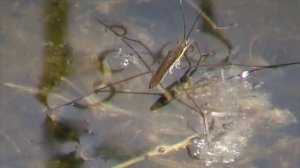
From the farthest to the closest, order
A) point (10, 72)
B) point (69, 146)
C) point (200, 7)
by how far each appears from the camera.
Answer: point (200, 7), point (10, 72), point (69, 146)

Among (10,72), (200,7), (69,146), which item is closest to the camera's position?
(69,146)

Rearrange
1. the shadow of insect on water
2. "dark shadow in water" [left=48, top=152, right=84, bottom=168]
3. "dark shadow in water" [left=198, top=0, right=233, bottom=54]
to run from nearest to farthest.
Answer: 1. "dark shadow in water" [left=48, top=152, right=84, bottom=168]
2. the shadow of insect on water
3. "dark shadow in water" [left=198, top=0, right=233, bottom=54]

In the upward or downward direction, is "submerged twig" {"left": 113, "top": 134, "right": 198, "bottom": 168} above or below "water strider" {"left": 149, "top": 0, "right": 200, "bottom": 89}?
below

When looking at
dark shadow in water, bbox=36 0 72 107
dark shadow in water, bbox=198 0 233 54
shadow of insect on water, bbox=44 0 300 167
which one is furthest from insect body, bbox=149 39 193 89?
dark shadow in water, bbox=36 0 72 107

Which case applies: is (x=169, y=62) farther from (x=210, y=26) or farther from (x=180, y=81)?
(x=210, y=26)

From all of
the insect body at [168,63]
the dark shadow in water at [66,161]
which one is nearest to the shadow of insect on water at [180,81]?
the insect body at [168,63]

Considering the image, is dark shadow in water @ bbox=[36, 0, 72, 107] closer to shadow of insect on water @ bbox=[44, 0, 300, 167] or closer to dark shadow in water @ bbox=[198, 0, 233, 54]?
shadow of insect on water @ bbox=[44, 0, 300, 167]

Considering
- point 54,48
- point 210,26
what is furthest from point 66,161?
point 210,26

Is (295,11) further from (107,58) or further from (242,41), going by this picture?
(107,58)

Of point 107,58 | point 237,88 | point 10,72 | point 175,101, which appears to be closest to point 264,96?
point 237,88
